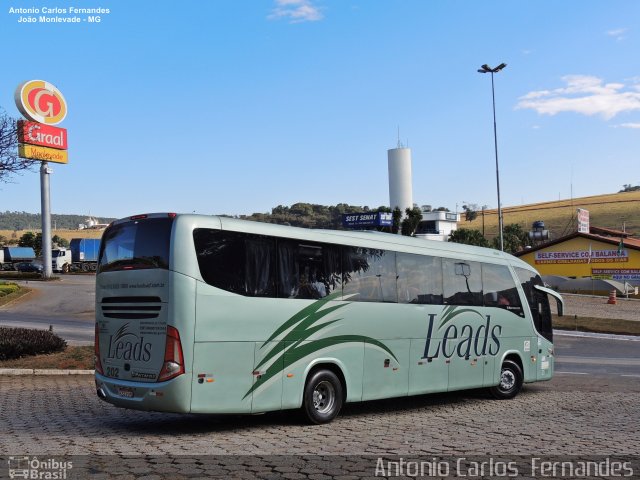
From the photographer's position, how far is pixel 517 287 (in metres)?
14.0

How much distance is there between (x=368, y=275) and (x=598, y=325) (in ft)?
82.9

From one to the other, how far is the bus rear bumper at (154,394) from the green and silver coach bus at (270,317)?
0.05 ft

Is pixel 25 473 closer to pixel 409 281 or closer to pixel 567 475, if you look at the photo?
pixel 567 475

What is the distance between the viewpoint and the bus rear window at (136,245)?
8.68 m

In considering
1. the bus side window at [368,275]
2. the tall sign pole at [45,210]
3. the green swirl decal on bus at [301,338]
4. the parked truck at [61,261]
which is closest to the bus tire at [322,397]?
the green swirl decal on bus at [301,338]

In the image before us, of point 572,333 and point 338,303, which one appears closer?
point 338,303

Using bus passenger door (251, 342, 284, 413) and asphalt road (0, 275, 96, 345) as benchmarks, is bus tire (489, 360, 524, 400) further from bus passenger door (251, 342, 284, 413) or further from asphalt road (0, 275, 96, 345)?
asphalt road (0, 275, 96, 345)

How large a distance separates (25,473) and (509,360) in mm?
10070

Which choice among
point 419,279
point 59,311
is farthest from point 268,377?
point 59,311

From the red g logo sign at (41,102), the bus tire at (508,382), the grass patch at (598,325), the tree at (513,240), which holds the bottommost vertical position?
the grass patch at (598,325)

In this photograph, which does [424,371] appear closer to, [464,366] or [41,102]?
[464,366]

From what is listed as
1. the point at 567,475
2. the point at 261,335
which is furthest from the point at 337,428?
the point at 567,475

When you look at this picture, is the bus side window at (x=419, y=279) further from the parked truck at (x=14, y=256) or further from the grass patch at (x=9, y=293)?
the parked truck at (x=14, y=256)

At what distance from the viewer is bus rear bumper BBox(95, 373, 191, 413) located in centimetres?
Result: 826
